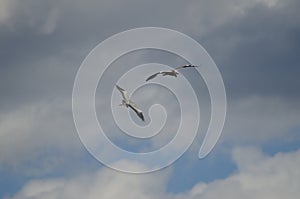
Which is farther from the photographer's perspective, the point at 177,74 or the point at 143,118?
the point at 177,74

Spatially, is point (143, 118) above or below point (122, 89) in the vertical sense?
below

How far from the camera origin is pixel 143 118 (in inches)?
4774

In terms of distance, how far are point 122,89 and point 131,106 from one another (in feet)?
16.6

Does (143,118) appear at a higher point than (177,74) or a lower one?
lower

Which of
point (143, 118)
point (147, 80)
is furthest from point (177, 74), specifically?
point (143, 118)

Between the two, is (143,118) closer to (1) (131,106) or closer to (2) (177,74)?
(1) (131,106)

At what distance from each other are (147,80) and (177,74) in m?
10.3

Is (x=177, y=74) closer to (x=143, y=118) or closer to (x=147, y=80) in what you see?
(x=147, y=80)

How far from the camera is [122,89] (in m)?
132

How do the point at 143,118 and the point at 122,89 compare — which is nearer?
the point at 143,118

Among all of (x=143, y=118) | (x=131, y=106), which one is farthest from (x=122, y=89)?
(x=143, y=118)

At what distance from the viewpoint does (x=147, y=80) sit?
421 feet

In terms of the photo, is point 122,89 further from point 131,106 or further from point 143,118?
point 143,118

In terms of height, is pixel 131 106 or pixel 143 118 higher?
pixel 131 106
